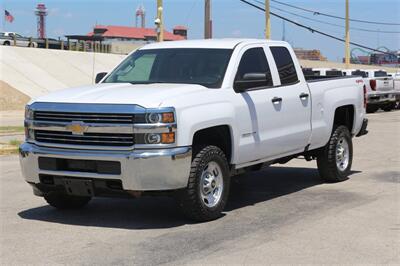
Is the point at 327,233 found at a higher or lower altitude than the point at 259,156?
lower

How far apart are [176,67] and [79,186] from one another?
2.06 metres

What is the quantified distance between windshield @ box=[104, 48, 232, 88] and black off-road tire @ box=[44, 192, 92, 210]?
1.56 metres

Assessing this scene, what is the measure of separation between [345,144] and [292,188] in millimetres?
1257

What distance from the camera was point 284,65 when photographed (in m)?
8.66

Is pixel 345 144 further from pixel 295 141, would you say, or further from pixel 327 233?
pixel 327 233

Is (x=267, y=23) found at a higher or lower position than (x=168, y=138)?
higher

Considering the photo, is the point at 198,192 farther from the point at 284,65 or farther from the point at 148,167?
the point at 284,65

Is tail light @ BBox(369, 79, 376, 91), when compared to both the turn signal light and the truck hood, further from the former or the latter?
the turn signal light

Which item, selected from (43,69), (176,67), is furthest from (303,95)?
(43,69)

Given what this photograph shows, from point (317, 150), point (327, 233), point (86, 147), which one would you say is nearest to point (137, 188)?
point (86, 147)

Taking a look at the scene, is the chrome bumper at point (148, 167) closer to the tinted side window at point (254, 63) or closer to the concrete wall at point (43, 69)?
the tinted side window at point (254, 63)

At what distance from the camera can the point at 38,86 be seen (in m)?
34.5

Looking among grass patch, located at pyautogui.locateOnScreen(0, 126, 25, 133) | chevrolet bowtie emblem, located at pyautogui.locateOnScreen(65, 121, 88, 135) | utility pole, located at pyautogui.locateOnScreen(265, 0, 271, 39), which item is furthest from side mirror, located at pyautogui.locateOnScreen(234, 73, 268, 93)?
utility pole, located at pyautogui.locateOnScreen(265, 0, 271, 39)

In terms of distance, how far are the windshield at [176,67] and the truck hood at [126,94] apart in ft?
1.15
